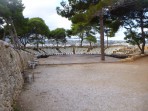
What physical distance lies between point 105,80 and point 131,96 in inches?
120

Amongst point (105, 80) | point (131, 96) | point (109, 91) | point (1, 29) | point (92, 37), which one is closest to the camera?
point (131, 96)

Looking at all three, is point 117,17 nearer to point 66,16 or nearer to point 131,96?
point 66,16

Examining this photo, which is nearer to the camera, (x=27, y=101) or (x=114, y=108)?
(x=114, y=108)

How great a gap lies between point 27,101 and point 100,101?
189cm

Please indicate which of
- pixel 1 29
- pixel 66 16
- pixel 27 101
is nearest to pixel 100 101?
pixel 27 101

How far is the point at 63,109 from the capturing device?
6.68 metres

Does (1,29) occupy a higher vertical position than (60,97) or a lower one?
higher

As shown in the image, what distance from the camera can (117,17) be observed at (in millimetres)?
23219

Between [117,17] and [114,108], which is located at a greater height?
[117,17]

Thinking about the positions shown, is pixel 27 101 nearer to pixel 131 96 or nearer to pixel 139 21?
pixel 131 96

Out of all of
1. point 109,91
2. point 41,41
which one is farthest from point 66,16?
point 41,41

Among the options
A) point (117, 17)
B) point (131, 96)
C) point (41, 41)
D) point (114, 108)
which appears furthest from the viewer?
point (41, 41)

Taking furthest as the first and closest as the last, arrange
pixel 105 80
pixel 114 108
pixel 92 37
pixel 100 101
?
1. pixel 92 37
2. pixel 105 80
3. pixel 100 101
4. pixel 114 108

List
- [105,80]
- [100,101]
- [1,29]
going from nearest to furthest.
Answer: [100,101], [105,80], [1,29]
